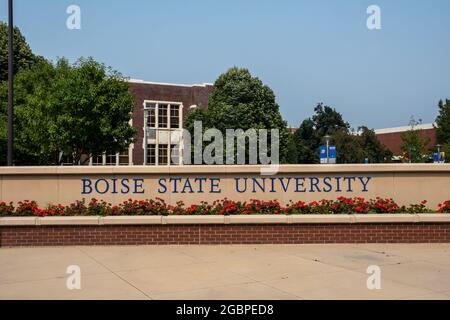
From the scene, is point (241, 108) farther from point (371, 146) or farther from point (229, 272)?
point (229, 272)

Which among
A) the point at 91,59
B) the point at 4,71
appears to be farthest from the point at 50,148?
the point at 4,71

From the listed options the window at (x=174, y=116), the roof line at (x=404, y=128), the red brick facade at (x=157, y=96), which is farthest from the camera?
the roof line at (x=404, y=128)

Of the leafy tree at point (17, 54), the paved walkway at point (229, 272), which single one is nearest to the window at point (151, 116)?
the leafy tree at point (17, 54)

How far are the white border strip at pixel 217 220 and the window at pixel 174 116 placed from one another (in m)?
37.5

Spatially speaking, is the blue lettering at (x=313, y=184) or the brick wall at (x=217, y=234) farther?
the blue lettering at (x=313, y=184)

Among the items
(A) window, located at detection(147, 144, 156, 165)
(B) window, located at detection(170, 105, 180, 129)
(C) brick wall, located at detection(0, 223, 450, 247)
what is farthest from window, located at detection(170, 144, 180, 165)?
(C) brick wall, located at detection(0, 223, 450, 247)

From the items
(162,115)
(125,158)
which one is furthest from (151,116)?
(125,158)

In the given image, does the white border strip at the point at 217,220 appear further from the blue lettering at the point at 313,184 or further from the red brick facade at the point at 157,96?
the red brick facade at the point at 157,96

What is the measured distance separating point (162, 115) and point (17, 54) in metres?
14.0

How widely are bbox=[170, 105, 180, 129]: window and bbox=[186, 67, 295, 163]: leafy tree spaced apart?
2927mm

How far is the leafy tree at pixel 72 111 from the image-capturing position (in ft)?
98.5

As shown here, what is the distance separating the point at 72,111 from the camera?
99.8 ft
